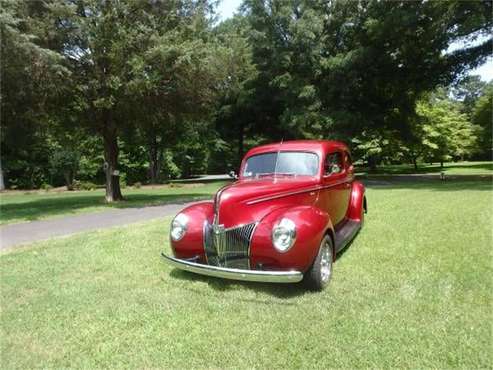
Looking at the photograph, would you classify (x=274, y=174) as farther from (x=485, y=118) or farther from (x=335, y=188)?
(x=485, y=118)

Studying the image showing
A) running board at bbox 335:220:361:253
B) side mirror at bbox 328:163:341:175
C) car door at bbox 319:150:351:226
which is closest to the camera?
running board at bbox 335:220:361:253

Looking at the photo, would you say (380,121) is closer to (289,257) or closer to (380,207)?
(380,207)

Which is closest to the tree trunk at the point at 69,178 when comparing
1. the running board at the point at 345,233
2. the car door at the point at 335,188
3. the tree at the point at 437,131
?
the car door at the point at 335,188

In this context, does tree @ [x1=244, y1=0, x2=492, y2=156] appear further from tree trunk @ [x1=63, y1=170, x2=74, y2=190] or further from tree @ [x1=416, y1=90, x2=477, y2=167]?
tree trunk @ [x1=63, y1=170, x2=74, y2=190]

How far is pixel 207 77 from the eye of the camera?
1522cm

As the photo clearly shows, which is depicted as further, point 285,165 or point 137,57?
point 137,57

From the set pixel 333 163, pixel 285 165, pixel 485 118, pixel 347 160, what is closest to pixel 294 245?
pixel 285 165

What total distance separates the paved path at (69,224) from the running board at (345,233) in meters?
5.99

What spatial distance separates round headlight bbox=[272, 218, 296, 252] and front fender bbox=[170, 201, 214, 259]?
3.44ft

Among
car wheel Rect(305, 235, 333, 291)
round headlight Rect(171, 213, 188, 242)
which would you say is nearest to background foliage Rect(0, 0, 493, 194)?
round headlight Rect(171, 213, 188, 242)

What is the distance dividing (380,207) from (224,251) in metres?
7.79

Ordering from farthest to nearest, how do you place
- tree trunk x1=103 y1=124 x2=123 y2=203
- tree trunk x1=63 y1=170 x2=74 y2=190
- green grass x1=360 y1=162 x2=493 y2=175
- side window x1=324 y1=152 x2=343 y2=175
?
green grass x1=360 y1=162 x2=493 y2=175 → tree trunk x1=63 y1=170 x2=74 y2=190 → tree trunk x1=103 y1=124 x2=123 y2=203 → side window x1=324 y1=152 x2=343 y2=175

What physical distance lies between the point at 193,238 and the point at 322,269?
1.69m

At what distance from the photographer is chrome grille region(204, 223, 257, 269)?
15.9 feet
